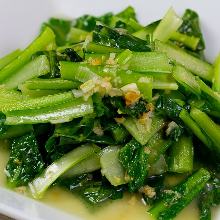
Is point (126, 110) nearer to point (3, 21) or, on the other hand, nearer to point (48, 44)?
point (48, 44)

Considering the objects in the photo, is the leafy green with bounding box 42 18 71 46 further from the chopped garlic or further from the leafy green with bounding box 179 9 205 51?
the chopped garlic

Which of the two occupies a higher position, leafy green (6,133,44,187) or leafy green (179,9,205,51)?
leafy green (179,9,205,51)

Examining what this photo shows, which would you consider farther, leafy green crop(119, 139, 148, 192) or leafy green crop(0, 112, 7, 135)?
leafy green crop(0, 112, 7, 135)

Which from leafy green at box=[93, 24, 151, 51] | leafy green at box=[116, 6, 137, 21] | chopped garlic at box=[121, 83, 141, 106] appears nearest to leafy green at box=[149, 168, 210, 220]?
chopped garlic at box=[121, 83, 141, 106]

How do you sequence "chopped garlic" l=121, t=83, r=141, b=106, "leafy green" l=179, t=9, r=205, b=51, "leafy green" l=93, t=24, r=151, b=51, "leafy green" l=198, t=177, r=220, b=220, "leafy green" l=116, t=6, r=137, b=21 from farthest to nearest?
1. "leafy green" l=116, t=6, r=137, b=21
2. "leafy green" l=179, t=9, r=205, b=51
3. "leafy green" l=93, t=24, r=151, b=51
4. "leafy green" l=198, t=177, r=220, b=220
5. "chopped garlic" l=121, t=83, r=141, b=106

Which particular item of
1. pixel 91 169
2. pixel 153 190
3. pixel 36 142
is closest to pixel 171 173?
pixel 153 190

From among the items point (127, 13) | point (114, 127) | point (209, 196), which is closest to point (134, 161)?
point (114, 127)

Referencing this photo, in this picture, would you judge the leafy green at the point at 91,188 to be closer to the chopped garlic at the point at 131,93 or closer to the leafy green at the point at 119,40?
the chopped garlic at the point at 131,93

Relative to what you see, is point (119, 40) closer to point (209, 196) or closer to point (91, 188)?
point (91, 188)
